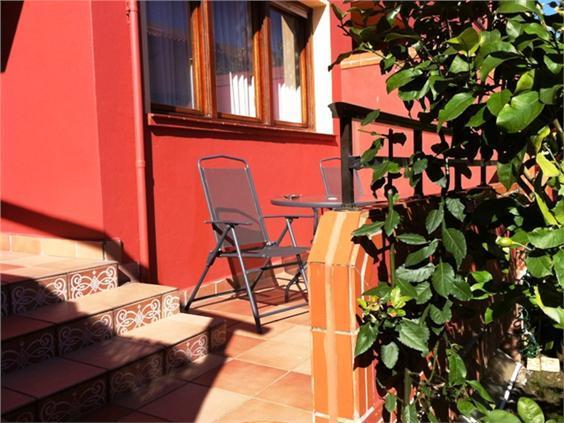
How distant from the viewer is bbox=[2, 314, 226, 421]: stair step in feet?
6.82

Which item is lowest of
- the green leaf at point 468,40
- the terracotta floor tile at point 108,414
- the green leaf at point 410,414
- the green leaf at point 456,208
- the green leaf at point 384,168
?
the terracotta floor tile at point 108,414

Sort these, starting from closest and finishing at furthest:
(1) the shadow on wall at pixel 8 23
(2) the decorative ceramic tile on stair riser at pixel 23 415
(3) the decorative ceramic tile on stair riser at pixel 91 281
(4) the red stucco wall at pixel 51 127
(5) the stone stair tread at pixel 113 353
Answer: (2) the decorative ceramic tile on stair riser at pixel 23 415
(5) the stone stair tread at pixel 113 353
(3) the decorative ceramic tile on stair riser at pixel 91 281
(4) the red stucco wall at pixel 51 127
(1) the shadow on wall at pixel 8 23

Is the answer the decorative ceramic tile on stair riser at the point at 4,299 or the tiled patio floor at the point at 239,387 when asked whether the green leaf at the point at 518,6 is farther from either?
the decorative ceramic tile on stair riser at the point at 4,299

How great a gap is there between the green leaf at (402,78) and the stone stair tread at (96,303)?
1.91 m

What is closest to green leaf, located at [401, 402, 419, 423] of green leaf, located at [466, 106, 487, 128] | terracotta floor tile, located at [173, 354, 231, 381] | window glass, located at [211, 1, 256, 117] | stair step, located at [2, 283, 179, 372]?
green leaf, located at [466, 106, 487, 128]

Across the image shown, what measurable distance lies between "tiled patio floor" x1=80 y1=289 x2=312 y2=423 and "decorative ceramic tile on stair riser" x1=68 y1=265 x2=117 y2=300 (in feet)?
2.49

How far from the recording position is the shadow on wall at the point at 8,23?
3629mm

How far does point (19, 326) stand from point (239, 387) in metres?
1.07

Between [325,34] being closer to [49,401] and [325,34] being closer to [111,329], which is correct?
[111,329]

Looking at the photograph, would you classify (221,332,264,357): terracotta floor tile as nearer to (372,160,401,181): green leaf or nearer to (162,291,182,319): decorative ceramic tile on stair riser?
(162,291,182,319): decorative ceramic tile on stair riser

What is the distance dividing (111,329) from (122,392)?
16.9 inches

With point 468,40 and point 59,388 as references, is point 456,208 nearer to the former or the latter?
point 468,40

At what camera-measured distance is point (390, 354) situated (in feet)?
5.08

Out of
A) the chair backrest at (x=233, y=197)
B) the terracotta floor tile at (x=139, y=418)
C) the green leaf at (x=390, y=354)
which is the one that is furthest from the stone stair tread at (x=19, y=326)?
the green leaf at (x=390, y=354)
